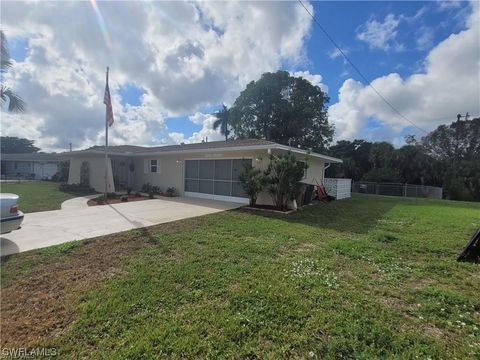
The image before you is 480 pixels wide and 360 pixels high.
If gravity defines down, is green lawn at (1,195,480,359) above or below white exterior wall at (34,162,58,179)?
below

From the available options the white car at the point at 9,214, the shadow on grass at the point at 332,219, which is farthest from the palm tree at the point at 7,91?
the shadow on grass at the point at 332,219

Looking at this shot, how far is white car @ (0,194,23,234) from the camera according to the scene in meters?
4.41

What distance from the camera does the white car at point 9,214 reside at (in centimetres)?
441

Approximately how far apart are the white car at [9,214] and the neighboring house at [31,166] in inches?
1131

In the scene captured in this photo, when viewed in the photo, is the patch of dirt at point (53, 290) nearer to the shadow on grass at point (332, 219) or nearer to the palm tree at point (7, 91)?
the shadow on grass at point (332, 219)

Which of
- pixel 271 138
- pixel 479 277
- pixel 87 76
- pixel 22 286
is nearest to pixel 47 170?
pixel 87 76

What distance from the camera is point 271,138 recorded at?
25.4 meters

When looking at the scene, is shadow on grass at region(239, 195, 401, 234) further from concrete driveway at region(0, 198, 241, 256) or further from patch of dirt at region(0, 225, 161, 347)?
patch of dirt at region(0, 225, 161, 347)

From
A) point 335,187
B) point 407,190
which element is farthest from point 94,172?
point 407,190

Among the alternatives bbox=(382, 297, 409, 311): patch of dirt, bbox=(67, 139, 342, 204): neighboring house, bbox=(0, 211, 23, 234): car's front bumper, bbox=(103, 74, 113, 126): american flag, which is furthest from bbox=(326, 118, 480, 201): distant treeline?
bbox=(0, 211, 23, 234): car's front bumper

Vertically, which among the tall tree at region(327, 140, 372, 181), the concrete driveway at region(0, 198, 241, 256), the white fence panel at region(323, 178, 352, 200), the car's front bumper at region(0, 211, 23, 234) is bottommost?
the concrete driveway at region(0, 198, 241, 256)

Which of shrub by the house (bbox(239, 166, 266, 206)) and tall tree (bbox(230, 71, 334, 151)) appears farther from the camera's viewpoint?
tall tree (bbox(230, 71, 334, 151))

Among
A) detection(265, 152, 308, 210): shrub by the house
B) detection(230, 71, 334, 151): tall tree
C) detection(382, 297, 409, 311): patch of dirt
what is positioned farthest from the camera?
detection(230, 71, 334, 151): tall tree

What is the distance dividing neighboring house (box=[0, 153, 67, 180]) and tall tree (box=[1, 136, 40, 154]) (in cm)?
1571
